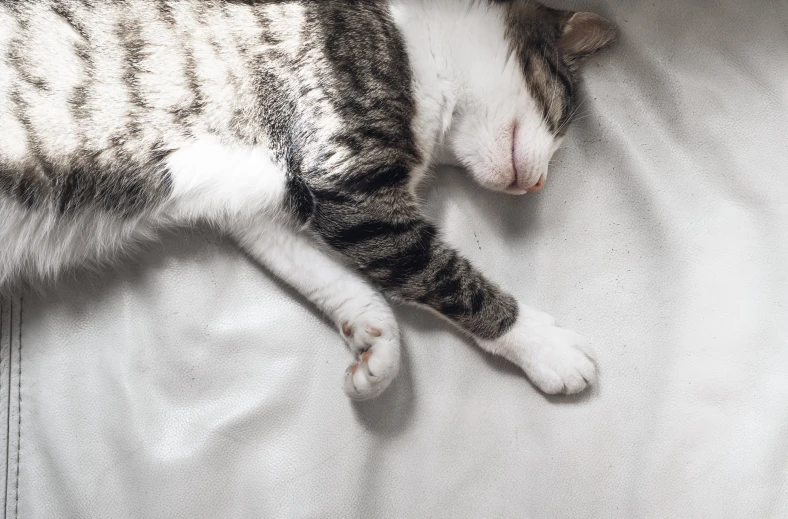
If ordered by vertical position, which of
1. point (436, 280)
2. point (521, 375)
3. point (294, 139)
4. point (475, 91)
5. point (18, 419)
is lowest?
point (18, 419)

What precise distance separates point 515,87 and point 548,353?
1.72 feet

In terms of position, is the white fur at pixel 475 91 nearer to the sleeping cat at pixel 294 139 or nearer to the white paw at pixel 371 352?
the sleeping cat at pixel 294 139

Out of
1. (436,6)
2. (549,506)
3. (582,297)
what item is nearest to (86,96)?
(436,6)

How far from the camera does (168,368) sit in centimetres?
120

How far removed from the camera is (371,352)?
1.15m

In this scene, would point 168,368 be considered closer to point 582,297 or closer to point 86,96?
point 86,96

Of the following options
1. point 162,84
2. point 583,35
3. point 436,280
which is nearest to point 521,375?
point 436,280

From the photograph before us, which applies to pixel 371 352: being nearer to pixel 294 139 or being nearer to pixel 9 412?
pixel 294 139

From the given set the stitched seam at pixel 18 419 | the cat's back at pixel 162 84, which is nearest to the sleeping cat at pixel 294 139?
the cat's back at pixel 162 84

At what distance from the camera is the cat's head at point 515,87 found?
1224mm

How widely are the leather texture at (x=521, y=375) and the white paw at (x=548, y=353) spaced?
0.04m

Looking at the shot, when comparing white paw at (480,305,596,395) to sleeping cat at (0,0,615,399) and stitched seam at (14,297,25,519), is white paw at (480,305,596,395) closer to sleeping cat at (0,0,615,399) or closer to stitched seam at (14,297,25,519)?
sleeping cat at (0,0,615,399)

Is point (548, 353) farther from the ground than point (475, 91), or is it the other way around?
point (475, 91)

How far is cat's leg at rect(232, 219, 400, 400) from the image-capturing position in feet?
3.91
